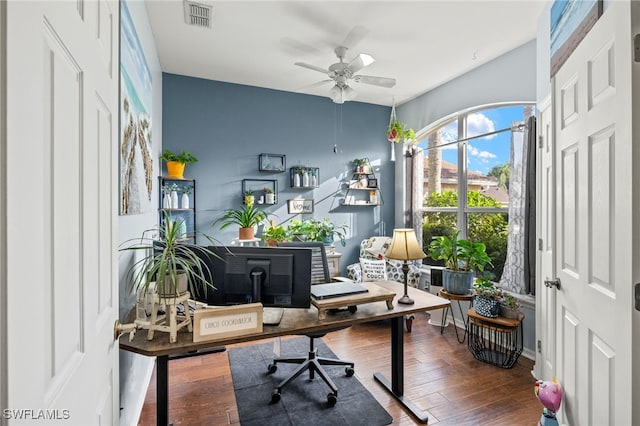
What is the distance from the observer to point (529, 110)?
317 cm

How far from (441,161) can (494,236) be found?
4.07ft

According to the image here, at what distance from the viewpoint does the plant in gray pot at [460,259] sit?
124 inches

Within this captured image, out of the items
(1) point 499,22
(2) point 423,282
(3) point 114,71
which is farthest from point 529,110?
(3) point 114,71

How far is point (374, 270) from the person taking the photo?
399 cm

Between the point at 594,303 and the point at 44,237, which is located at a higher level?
the point at 44,237

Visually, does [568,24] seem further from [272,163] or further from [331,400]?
[272,163]

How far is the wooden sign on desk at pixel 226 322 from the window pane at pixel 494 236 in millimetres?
2907

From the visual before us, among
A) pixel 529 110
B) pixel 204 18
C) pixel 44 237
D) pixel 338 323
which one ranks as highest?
pixel 204 18

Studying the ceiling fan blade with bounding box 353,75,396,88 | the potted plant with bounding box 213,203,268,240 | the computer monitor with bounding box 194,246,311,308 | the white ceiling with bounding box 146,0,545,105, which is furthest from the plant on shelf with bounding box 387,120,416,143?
the computer monitor with bounding box 194,246,311,308

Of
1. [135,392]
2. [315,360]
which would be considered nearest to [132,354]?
[135,392]

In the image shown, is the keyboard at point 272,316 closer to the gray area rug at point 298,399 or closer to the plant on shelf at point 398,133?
the gray area rug at point 298,399

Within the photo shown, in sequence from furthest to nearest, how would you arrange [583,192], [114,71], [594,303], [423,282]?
[423,282]
[583,192]
[594,303]
[114,71]

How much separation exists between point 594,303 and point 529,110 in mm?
2406

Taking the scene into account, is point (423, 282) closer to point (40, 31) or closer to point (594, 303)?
point (594, 303)
